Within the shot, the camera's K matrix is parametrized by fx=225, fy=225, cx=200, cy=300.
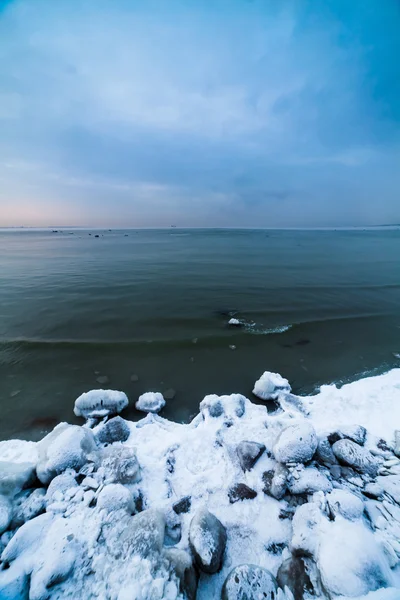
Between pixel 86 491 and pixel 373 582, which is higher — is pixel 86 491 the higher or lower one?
the lower one

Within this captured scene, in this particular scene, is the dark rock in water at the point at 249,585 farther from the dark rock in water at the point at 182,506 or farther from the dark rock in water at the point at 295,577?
the dark rock in water at the point at 182,506

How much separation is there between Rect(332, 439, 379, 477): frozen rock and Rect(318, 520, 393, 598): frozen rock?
3.73 ft

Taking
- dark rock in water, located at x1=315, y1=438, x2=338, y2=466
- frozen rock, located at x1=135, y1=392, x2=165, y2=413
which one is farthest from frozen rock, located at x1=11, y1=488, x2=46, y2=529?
dark rock in water, located at x1=315, y1=438, x2=338, y2=466

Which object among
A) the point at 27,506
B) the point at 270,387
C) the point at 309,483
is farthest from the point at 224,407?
the point at 27,506

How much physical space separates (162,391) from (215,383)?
1473 millimetres

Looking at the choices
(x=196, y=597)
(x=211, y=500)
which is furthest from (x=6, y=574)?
(x=211, y=500)

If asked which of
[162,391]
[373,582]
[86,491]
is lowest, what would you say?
[162,391]

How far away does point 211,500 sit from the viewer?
3.34m

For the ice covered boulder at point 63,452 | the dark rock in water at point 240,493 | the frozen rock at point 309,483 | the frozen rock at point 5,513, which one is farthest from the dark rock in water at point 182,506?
the frozen rock at point 5,513

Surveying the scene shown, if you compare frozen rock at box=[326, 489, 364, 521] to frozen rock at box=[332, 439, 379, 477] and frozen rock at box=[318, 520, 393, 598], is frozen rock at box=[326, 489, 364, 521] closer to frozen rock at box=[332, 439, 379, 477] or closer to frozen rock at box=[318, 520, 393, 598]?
frozen rock at box=[318, 520, 393, 598]

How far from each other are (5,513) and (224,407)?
369 centimetres

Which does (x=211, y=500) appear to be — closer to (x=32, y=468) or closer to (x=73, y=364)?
(x=32, y=468)

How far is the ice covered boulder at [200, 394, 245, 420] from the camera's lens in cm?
480

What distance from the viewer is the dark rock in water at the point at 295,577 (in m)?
2.32
